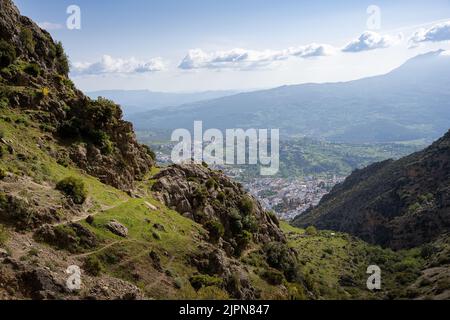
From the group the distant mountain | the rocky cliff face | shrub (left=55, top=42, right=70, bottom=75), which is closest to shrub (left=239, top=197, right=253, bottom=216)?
the rocky cliff face

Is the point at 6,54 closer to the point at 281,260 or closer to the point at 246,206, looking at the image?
the point at 246,206

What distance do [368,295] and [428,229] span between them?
4136cm

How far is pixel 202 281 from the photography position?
34656 millimetres

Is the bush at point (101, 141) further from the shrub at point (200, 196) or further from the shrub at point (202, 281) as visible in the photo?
the shrub at point (202, 281)

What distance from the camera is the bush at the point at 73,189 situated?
34.5 m

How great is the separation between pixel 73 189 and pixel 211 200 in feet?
71.7

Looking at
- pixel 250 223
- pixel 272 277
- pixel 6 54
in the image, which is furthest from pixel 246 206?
pixel 6 54

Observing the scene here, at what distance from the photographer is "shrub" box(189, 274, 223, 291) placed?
34250 mm

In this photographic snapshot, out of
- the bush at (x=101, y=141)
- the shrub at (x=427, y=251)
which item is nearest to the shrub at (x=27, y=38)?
the bush at (x=101, y=141)

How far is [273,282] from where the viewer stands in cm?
4603

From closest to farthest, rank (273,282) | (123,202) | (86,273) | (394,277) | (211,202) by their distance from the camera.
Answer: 1. (86,273)
2. (123,202)
3. (273,282)
4. (211,202)
5. (394,277)

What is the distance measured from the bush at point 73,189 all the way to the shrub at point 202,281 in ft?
37.7
